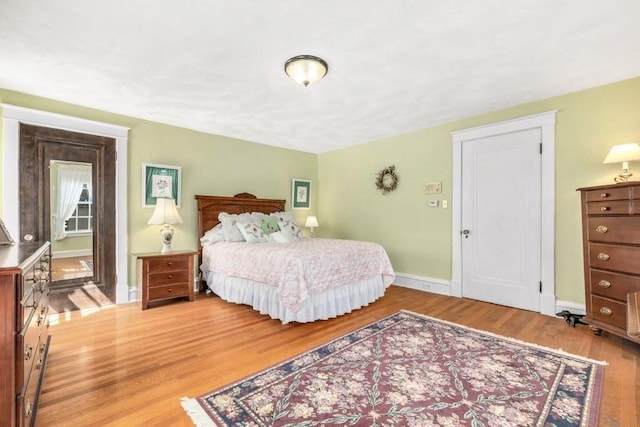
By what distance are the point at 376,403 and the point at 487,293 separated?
2730 mm

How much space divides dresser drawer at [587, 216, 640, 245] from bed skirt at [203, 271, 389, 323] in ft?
7.13

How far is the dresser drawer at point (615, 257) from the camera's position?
7.73ft

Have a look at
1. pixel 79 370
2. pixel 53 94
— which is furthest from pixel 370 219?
pixel 53 94

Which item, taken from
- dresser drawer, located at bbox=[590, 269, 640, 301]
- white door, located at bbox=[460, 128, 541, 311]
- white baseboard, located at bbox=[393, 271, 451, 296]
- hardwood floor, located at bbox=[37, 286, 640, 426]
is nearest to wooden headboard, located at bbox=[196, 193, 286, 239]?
hardwood floor, located at bbox=[37, 286, 640, 426]

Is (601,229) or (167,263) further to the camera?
(167,263)

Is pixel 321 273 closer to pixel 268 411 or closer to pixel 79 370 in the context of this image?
pixel 268 411

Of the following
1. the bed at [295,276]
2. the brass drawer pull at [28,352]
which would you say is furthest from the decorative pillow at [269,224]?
the brass drawer pull at [28,352]

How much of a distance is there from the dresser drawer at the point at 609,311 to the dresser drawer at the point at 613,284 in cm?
5

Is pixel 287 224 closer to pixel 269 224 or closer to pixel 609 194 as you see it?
pixel 269 224

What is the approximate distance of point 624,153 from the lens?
2629mm

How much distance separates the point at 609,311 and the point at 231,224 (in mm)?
4225

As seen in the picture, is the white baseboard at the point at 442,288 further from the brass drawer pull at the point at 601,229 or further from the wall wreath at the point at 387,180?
the wall wreath at the point at 387,180

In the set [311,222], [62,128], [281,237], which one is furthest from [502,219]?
[62,128]

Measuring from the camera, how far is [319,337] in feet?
8.77
